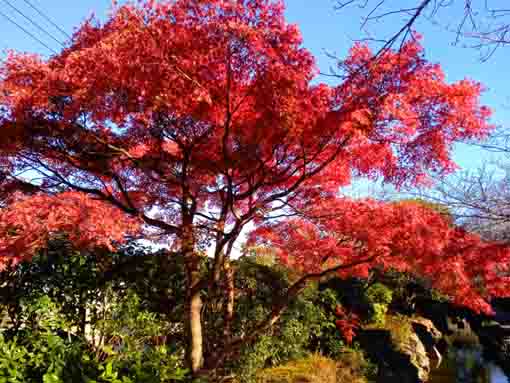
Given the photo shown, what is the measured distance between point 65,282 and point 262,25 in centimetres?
328

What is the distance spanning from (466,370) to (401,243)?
27.7ft

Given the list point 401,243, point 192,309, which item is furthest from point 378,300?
point 192,309

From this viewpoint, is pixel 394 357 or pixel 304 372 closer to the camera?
pixel 304 372

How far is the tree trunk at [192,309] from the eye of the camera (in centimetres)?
466

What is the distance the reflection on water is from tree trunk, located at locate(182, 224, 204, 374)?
6.95 metres

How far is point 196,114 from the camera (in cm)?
391

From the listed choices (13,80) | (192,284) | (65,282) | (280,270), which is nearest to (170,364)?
(192,284)

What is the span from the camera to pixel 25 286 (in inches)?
159

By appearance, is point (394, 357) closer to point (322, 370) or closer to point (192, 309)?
point (322, 370)

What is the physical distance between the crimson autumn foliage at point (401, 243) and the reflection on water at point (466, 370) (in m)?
5.05

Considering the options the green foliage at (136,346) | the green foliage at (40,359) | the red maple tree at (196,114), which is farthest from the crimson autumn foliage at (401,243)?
the green foliage at (40,359)

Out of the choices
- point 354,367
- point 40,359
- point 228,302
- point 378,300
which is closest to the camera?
point 40,359

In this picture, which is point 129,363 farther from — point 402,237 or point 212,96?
point 402,237

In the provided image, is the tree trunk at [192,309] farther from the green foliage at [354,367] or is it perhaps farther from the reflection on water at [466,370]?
the reflection on water at [466,370]
